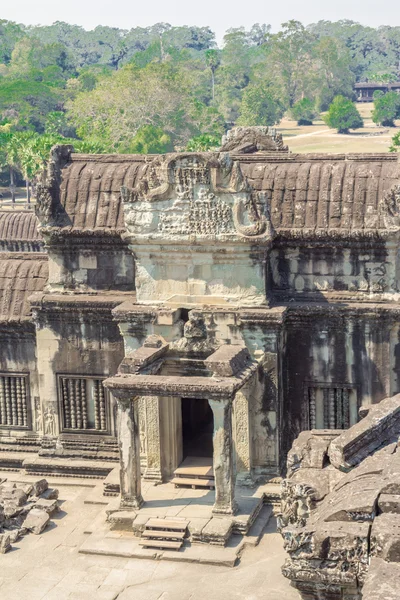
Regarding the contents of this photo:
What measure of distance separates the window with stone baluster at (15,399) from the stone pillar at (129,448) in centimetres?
480

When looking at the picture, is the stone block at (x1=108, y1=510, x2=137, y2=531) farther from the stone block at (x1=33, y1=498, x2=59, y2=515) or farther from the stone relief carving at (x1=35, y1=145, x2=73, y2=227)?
the stone relief carving at (x1=35, y1=145, x2=73, y2=227)

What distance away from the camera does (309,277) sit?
930 inches

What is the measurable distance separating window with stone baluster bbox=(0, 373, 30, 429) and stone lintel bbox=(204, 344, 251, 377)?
18.9 ft

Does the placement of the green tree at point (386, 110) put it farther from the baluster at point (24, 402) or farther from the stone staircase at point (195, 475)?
the stone staircase at point (195, 475)

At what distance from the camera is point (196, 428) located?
2650 cm

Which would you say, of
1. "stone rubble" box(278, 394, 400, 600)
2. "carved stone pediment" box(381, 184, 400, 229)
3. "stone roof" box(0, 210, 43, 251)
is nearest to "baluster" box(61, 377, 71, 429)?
"carved stone pediment" box(381, 184, 400, 229)

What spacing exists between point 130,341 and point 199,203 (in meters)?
3.39

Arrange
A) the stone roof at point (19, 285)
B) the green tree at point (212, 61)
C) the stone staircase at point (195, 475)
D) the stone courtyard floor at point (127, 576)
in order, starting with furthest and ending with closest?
1. the green tree at point (212, 61)
2. the stone roof at point (19, 285)
3. the stone staircase at point (195, 475)
4. the stone courtyard floor at point (127, 576)


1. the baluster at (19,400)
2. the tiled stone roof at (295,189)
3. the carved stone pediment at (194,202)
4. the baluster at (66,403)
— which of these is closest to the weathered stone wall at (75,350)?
the baluster at (66,403)

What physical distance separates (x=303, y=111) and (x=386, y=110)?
35.8 ft

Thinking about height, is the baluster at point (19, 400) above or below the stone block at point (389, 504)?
below

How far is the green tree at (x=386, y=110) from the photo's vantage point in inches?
5256

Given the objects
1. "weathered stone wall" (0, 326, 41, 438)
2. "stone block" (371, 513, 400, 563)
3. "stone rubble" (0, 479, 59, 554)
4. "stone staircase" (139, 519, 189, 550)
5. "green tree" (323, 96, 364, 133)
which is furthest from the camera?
"green tree" (323, 96, 364, 133)

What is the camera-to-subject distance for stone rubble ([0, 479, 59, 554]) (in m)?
22.5
